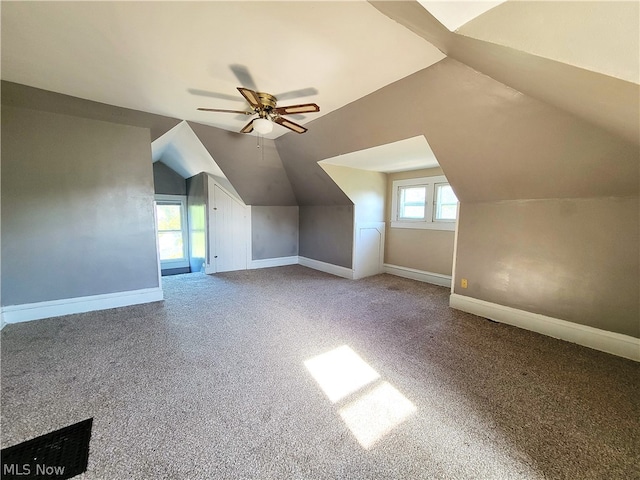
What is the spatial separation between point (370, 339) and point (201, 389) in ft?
5.03

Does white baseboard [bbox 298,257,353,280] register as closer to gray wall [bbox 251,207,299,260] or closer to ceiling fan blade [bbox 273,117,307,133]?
gray wall [bbox 251,207,299,260]

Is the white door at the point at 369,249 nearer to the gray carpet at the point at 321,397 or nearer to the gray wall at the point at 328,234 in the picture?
the gray wall at the point at 328,234

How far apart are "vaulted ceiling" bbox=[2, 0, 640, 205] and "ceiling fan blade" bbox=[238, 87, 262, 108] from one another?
0.19 meters

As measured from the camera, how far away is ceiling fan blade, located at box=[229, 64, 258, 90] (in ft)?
6.91

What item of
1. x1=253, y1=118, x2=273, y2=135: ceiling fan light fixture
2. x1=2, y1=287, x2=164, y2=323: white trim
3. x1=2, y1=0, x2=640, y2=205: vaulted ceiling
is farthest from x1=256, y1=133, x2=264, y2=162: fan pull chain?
x1=2, y1=287, x2=164, y2=323: white trim

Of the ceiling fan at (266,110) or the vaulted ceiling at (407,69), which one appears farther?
the ceiling fan at (266,110)

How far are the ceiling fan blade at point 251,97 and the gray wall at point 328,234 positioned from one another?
109 inches

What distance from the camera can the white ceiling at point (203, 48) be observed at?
1.53m

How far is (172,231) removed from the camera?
21.3 feet

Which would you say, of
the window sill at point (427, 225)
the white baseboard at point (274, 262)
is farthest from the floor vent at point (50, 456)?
the window sill at point (427, 225)

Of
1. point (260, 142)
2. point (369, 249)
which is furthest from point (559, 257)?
point (260, 142)

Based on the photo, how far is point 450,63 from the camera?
194cm

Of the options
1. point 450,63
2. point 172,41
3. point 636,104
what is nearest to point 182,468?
point 172,41

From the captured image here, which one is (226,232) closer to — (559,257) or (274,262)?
(274,262)
